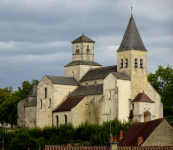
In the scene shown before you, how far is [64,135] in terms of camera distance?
91.6 m

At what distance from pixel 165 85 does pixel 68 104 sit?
2159 cm

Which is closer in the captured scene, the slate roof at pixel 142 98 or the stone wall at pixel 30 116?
the slate roof at pixel 142 98

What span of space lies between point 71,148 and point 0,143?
4225 cm

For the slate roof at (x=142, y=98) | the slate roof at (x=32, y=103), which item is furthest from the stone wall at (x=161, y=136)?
the slate roof at (x=32, y=103)

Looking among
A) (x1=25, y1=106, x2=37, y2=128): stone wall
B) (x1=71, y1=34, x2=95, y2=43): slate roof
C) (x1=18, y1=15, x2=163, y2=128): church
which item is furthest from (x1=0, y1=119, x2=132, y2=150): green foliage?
(x1=71, y1=34, x2=95, y2=43): slate roof

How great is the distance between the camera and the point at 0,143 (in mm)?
92375

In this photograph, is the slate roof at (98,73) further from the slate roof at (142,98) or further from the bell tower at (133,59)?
the slate roof at (142,98)

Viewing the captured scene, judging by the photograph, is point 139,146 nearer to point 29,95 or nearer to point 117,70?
point 117,70

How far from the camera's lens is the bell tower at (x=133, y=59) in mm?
93875

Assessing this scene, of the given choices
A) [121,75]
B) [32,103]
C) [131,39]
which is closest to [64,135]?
[121,75]

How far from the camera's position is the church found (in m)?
92.0

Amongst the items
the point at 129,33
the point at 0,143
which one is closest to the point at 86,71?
the point at 129,33

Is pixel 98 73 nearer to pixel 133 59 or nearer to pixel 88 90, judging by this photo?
pixel 88 90

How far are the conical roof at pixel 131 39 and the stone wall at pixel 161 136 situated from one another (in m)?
36.7
